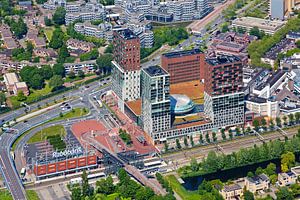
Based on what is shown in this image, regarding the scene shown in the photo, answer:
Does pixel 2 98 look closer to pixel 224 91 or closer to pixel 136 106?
pixel 136 106

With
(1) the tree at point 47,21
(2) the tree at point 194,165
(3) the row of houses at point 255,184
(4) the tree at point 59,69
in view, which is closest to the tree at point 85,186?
(2) the tree at point 194,165

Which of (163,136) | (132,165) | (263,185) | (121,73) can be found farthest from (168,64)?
(263,185)

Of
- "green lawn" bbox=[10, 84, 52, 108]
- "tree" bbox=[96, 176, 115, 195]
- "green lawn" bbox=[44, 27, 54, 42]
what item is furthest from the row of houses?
"green lawn" bbox=[44, 27, 54, 42]

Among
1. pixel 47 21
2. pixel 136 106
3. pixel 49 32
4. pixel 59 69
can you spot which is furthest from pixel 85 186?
pixel 47 21

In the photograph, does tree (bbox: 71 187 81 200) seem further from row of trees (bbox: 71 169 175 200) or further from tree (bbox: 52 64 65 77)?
tree (bbox: 52 64 65 77)

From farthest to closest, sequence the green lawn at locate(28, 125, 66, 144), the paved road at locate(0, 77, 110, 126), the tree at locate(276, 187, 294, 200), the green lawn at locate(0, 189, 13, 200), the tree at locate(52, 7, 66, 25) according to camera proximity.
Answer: the tree at locate(52, 7, 66, 25) < the paved road at locate(0, 77, 110, 126) < the green lawn at locate(28, 125, 66, 144) < the green lawn at locate(0, 189, 13, 200) < the tree at locate(276, 187, 294, 200)
